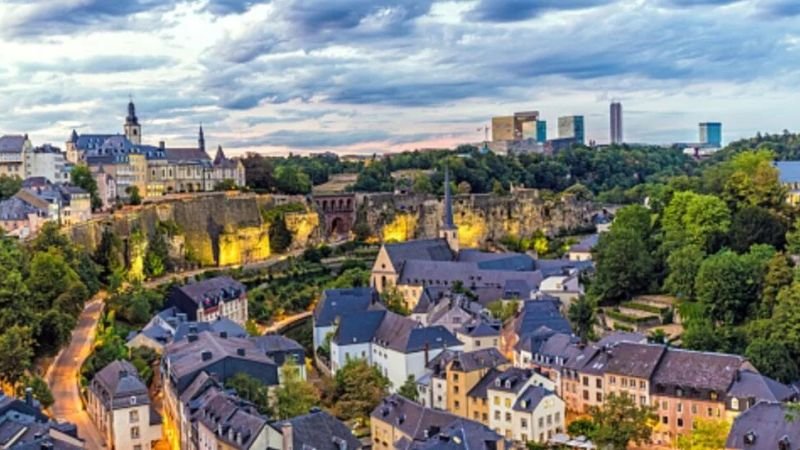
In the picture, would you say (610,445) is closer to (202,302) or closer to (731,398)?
(731,398)

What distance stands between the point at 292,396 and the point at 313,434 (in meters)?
6.35

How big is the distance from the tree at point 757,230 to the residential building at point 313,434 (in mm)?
32361

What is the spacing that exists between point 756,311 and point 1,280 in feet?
127

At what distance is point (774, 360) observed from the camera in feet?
132

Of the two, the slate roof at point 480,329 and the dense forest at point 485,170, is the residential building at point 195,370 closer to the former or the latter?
the slate roof at point 480,329

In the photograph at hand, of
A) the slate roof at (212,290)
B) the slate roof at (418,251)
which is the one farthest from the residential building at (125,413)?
the slate roof at (418,251)

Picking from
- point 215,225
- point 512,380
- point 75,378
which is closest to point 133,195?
point 215,225

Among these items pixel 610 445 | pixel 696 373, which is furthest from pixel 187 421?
pixel 696 373

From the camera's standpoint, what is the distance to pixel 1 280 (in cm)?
4441

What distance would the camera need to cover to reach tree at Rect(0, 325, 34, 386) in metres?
38.4

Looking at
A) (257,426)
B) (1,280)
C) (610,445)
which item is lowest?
(610,445)

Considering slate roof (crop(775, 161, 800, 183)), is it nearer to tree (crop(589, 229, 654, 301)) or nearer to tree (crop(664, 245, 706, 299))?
tree (crop(589, 229, 654, 301))

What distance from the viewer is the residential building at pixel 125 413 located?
34.6 m

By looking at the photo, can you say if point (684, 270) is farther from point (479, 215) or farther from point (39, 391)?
point (479, 215)
